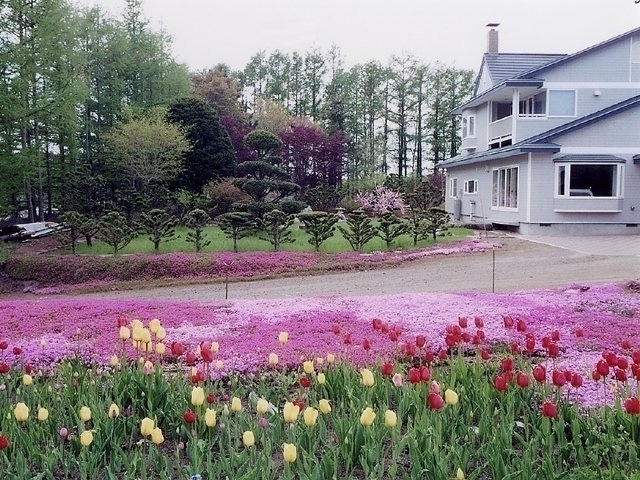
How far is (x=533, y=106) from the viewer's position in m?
26.5

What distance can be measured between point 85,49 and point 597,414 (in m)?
36.4

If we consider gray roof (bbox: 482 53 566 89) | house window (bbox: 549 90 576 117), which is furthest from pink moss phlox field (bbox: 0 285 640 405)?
gray roof (bbox: 482 53 566 89)

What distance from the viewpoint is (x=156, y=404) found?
4.07m

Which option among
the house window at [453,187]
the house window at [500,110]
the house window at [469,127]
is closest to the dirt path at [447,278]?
the house window at [500,110]

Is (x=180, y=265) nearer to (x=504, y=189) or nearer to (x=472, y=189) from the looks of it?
(x=504, y=189)

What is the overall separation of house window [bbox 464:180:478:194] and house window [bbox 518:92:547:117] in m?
3.59

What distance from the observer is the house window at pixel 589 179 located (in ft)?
73.9

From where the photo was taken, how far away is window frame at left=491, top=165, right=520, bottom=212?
78.5 feet

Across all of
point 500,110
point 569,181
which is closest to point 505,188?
point 569,181

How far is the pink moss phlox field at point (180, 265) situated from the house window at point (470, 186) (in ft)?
37.5

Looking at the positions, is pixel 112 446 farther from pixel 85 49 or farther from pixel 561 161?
pixel 85 49

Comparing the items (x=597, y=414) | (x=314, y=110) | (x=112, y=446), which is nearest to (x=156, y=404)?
(x=112, y=446)

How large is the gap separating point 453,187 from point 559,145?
10153mm

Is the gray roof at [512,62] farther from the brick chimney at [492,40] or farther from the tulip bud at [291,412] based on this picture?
the tulip bud at [291,412]
